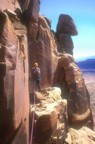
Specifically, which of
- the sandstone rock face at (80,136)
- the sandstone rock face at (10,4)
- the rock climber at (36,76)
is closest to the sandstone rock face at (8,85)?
the sandstone rock face at (10,4)

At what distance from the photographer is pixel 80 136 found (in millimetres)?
20484

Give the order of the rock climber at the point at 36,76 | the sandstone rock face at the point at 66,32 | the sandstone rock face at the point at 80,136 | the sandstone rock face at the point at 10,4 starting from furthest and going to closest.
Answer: the sandstone rock face at the point at 66,32
the sandstone rock face at the point at 80,136
the rock climber at the point at 36,76
the sandstone rock face at the point at 10,4

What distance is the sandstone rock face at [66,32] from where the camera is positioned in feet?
95.3

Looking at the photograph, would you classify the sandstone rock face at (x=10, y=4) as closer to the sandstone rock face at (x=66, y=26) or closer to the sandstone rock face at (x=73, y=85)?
the sandstone rock face at (x=73, y=85)

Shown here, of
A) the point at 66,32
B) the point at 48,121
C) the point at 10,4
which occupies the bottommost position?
the point at 48,121

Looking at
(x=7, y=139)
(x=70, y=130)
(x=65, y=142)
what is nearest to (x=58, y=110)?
(x=65, y=142)

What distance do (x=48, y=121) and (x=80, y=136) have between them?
22.2ft

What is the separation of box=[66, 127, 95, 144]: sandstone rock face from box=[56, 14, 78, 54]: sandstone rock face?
1115 centimetres

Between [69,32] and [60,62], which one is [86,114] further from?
[69,32]

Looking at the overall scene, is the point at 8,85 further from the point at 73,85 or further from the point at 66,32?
the point at 66,32

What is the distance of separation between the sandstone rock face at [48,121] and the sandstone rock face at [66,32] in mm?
12972

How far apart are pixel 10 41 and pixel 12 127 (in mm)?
3749

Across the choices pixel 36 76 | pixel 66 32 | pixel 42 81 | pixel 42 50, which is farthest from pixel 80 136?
pixel 66 32

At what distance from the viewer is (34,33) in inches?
817
